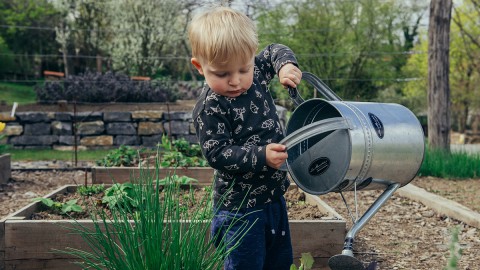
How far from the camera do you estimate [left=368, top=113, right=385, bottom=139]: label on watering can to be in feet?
6.34

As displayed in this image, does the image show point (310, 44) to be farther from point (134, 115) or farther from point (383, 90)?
point (134, 115)

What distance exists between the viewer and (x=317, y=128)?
180 centimetres

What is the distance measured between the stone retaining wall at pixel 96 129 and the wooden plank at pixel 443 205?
15.6 feet

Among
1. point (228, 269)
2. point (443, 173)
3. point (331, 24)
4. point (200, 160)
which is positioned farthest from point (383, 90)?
point (228, 269)

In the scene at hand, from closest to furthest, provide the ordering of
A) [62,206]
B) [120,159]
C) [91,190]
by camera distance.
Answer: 1. [62,206]
2. [91,190]
3. [120,159]

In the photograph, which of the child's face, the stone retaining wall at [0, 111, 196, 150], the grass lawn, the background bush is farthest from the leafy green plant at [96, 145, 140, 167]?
the grass lawn

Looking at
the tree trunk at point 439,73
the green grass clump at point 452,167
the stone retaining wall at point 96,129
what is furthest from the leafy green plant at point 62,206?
the stone retaining wall at point 96,129

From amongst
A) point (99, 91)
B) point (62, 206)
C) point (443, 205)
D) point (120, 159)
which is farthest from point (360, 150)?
point (99, 91)

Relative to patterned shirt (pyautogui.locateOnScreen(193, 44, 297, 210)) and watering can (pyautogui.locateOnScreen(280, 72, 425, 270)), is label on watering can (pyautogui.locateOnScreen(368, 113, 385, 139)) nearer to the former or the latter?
watering can (pyautogui.locateOnScreen(280, 72, 425, 270))

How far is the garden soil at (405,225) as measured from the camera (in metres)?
3.36

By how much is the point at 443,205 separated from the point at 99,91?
25.3 feet

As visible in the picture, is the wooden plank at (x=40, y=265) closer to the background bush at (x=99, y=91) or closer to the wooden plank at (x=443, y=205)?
the wooden plank at (x=443, y=205)

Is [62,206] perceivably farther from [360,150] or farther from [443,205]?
[443,205]

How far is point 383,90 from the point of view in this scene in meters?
21.3
